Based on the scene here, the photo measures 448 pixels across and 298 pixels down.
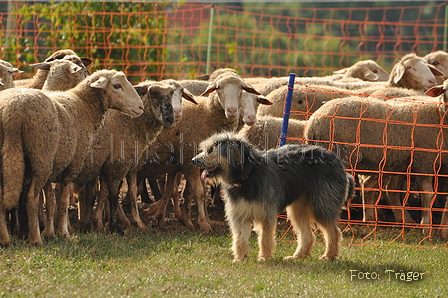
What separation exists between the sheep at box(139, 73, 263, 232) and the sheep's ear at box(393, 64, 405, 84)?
3071mm

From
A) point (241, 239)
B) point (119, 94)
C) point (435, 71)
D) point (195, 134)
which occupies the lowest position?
point (241, 239)

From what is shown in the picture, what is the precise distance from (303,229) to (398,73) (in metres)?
4.75

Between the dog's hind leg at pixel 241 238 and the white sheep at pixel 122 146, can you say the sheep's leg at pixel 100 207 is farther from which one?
the dog's hind leg at pixel 241 238

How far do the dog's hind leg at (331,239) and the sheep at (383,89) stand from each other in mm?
3275

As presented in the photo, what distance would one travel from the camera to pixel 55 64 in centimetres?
847

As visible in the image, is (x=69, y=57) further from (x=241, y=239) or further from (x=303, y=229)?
(x=303, y=229)

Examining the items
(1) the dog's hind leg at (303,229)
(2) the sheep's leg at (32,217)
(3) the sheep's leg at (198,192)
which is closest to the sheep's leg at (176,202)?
(3) the sheep's leg at (198,192)

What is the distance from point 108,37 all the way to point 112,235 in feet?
23.9

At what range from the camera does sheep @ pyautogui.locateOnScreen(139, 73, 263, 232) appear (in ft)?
27.5

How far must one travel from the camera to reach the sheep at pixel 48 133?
6.16m

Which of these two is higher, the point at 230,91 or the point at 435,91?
the point at 435,91

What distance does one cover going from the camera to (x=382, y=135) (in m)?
8.43

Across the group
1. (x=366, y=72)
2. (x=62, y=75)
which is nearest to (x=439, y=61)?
(x=366, y=72)

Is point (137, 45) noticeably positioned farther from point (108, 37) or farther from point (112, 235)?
point (112, 235)
